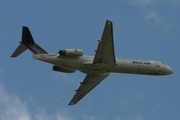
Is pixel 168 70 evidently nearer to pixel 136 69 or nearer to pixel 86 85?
pixel 136 69

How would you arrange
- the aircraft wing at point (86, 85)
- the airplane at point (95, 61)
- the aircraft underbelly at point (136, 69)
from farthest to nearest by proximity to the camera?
the aircraft wing at point (86, 85)
the aircraft underbelly at point (136, 69)
the airplane at point (95, 61)

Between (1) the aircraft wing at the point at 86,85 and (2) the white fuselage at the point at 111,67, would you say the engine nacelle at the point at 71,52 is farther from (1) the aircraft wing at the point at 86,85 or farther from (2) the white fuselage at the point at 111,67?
(1) the aircraft wing at the point at 86,85

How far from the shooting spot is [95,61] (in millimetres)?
46938

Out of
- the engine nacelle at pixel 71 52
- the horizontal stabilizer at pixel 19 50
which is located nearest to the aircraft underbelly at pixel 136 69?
the engine nacelle at pixel 71 52

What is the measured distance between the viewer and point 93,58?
48.1 meters

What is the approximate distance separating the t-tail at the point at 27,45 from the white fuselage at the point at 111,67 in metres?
0.75

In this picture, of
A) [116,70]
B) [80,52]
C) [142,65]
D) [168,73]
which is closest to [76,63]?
[80,52]

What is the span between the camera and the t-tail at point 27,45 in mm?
47931

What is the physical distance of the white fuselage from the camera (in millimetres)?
47150

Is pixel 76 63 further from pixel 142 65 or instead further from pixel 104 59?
pixel 142 65

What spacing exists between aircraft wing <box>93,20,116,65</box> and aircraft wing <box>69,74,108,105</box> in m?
4.79

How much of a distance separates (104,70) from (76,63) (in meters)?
3.28

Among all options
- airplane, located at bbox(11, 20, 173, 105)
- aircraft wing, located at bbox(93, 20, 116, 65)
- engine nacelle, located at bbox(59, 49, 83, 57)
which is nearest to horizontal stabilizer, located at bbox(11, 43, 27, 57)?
airplane, located at bbox(11, 20, 173, 105)

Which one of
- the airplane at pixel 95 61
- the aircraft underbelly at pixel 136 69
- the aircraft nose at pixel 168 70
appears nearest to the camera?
the airplane at pixel 95 61
